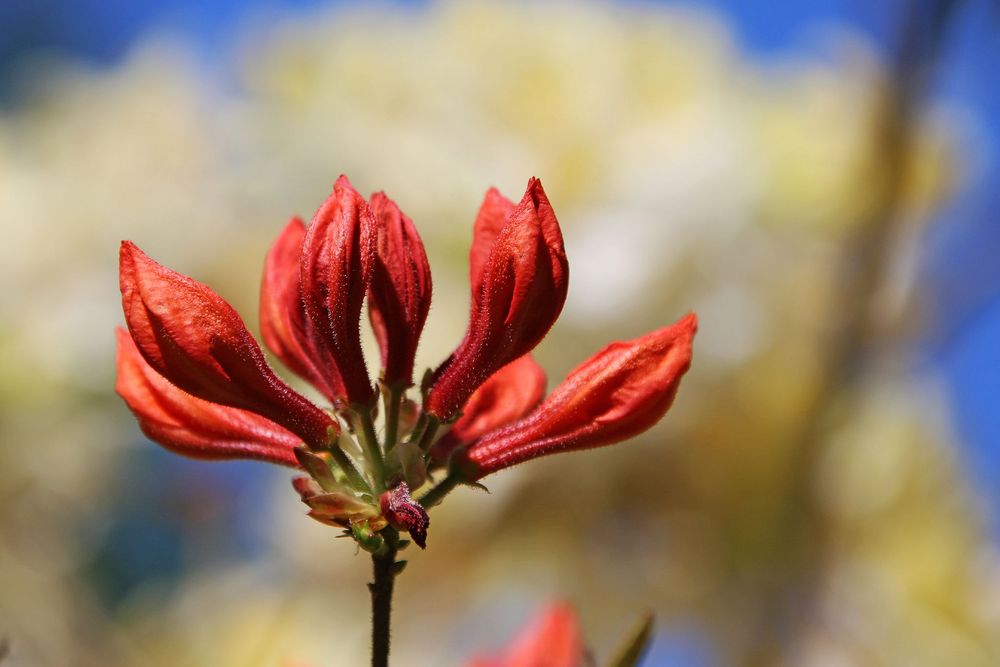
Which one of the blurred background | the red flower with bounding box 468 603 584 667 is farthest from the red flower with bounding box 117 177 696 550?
the blurred background

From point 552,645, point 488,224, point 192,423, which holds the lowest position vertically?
point 552,645

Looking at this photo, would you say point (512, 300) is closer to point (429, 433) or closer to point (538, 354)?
point (429, 433)

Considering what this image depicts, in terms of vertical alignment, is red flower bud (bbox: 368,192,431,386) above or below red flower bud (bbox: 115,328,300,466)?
above

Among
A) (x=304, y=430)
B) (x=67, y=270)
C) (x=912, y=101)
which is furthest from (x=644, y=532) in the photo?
(x=304, y=430)

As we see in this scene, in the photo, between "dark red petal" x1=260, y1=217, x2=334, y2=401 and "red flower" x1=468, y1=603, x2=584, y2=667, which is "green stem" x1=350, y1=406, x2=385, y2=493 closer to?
"dark red petal" x1=260, y1=217, x2=334, y2=401

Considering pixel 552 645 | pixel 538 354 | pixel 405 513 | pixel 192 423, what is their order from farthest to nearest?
pixel 538 354, pixel 552 645, pixel 192 423, pixel 405 513

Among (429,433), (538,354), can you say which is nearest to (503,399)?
(429,433)

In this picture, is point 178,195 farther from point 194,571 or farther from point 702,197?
point 702,197
